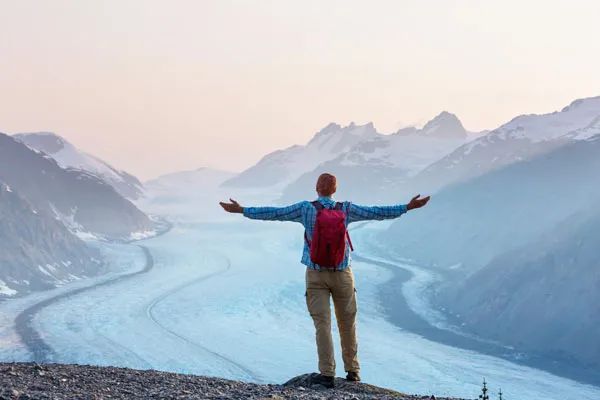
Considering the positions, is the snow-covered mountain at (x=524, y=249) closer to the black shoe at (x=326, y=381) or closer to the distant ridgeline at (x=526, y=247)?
the distant ridgeline at (x=526, y=247)

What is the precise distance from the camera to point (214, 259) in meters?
129

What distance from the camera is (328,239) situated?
9.69m

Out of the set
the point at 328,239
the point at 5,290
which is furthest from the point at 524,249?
the point at 328,239

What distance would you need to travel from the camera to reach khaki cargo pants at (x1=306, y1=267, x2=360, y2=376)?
32.7ft

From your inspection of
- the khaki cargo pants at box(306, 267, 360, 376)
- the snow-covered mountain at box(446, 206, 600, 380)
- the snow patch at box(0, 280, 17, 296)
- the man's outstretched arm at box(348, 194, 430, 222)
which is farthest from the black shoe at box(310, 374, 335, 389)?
the snow patch at box(0, 280, 17, 296)

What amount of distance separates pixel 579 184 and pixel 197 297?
287 feet

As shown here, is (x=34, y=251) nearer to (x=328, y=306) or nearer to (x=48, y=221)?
(x=48, y=221)

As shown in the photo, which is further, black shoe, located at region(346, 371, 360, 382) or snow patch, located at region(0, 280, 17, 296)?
snow patch, located at region(0, 280, 17, 296)

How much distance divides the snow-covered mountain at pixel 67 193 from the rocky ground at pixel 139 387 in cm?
Result: 17230

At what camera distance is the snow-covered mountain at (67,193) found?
185 m

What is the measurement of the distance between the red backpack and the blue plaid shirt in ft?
0.52

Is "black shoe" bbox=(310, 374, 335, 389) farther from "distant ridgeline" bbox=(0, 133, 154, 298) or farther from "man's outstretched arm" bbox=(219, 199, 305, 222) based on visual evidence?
"distant ridgeline" bbox=(0, 133, 154, 298)

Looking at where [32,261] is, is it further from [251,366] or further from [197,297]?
[251,366]

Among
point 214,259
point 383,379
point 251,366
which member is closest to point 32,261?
point 214,259
